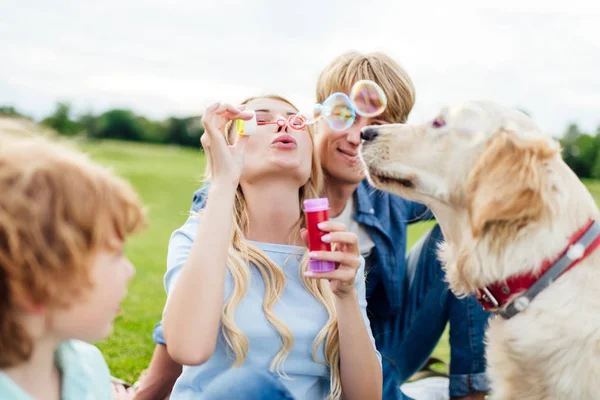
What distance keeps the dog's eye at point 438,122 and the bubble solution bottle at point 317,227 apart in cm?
71

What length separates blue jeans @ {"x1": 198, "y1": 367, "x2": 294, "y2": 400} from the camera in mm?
2162

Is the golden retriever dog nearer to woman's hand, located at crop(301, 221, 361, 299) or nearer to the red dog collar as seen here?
the red dog collar

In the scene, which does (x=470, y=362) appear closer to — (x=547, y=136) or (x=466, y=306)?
(x=466, y=306)

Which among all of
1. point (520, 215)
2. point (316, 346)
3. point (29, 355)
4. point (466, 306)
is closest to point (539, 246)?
point (520, 215)

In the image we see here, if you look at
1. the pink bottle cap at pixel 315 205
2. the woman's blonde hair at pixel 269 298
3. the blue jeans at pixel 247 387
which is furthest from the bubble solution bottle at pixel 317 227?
the blue jeans at pixel 247 387

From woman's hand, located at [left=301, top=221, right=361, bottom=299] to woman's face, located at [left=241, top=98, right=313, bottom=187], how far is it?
475mm

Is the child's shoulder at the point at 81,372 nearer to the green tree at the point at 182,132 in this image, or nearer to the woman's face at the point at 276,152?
the woman's face at the point at 276,152

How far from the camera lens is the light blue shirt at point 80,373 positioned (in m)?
1.87

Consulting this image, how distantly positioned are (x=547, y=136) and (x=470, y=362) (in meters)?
1.72

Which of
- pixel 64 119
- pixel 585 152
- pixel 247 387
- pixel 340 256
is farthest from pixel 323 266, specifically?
pixel 64 119

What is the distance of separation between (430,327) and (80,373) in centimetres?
243

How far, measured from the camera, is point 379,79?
3.72m

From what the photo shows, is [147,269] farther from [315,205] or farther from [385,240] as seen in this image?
[315,205]

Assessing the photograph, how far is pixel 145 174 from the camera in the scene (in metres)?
25.9
